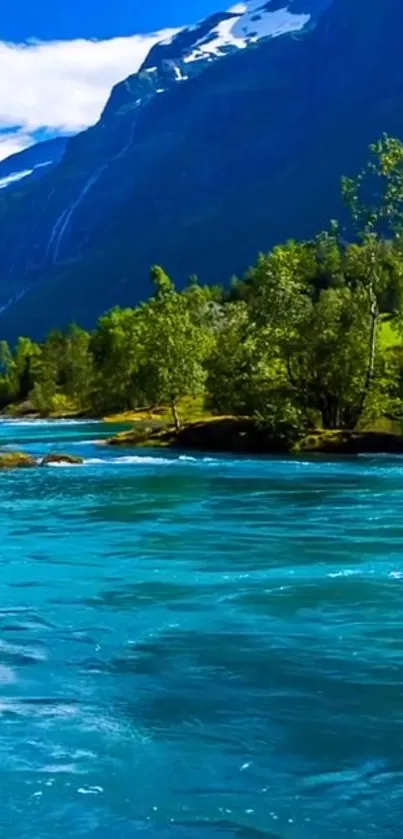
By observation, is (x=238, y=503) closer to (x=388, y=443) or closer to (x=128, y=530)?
(x=128, y=530)

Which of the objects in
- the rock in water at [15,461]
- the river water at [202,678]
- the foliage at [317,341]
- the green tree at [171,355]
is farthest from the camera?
the green tree at [171,355]

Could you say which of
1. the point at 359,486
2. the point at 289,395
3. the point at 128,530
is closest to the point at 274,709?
the point at 128,530

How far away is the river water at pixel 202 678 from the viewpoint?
1198 cm

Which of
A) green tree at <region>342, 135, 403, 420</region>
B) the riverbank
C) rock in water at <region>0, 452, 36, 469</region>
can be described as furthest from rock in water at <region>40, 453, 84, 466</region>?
green tree at <region>342, 135, 403, 420</region>

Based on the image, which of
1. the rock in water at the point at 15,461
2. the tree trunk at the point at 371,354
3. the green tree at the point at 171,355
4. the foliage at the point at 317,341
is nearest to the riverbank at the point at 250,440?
the foliage at the point at 317,341

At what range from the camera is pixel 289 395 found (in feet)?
231

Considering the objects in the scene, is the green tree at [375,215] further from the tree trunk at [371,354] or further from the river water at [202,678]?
the river water at [202,678]

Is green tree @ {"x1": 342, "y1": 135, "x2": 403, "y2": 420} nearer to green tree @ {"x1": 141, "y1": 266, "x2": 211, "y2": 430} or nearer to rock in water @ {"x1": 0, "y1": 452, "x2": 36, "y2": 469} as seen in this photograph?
green tree @ {"x1": 141, "y1": 266, "x2": 211, "y2": 430}

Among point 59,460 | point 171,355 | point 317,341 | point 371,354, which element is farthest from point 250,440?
point 171,355

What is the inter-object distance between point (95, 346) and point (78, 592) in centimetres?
13771

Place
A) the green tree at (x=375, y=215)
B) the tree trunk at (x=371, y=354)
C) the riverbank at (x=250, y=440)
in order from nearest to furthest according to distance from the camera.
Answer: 1. the riverbank at (x=250, y=440)
2. the green tree at (x=375, y=215)
3. the tree trunk at (x=371, y=354)

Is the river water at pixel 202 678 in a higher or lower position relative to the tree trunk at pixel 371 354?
lower

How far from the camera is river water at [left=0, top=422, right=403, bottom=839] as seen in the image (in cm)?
1198

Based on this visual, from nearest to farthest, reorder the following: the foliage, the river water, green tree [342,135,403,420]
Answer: the river water < green tree [342,135,403,420] < the foliage
